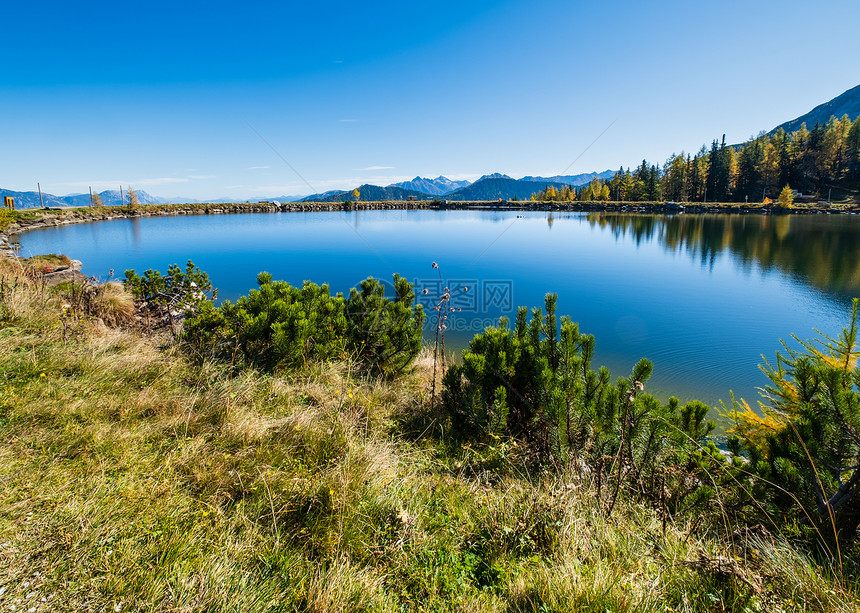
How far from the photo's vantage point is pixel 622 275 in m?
23.3

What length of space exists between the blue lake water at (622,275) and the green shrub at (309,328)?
17.3 feet

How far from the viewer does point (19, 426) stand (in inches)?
120

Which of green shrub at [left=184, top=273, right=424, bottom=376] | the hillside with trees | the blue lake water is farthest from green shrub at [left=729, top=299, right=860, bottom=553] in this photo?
the hillside with trees

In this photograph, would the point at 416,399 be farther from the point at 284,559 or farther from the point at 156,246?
the point at 156,246

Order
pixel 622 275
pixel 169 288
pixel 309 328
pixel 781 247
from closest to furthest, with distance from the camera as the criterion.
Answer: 1. pixel 309 328
2. pixel 169 288
3. pixel 622 275
4. pixel 781 247

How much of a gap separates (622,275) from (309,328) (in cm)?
2322

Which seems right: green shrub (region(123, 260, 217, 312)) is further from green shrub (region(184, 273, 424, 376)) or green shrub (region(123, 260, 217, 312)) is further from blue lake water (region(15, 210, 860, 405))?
blue lake water (region(15, 210, 860, 405))

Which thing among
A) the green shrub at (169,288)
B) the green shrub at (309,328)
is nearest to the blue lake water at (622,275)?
the green shrub at (309,328)

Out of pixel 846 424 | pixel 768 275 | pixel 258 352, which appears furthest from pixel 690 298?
pixel 258 352

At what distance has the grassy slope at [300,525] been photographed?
6.61 feet

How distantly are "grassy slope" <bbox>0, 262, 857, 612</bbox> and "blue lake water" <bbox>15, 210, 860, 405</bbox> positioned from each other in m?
7.28

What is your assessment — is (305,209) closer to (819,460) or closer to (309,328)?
(309,328)

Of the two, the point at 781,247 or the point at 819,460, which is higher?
the point at 781,247

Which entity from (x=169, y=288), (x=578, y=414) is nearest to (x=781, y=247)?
(x=578, y=414)
